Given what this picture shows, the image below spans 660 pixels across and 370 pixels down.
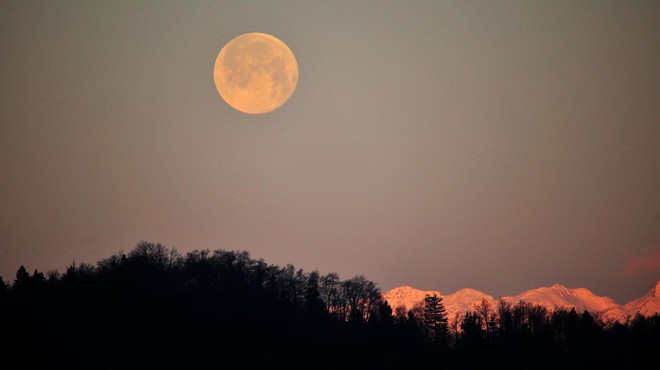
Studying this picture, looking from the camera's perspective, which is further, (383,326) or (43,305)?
(383,326)

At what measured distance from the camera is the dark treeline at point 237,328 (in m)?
93.6

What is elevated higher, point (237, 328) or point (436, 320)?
point (436, 320)

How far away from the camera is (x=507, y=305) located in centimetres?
17612

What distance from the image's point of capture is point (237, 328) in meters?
112

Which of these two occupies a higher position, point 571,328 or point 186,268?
point 186,268

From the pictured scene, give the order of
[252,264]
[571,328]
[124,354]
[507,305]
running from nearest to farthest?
[124,354] → [571,328] → [252,264] → [507,305]

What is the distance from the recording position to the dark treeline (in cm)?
9356

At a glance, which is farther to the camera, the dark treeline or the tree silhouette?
the tree silhouette

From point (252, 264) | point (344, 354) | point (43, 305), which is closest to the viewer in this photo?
point (43, 305)

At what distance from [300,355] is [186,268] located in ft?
138

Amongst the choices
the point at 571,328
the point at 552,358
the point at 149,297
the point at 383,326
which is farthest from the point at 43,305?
the point at 571,328

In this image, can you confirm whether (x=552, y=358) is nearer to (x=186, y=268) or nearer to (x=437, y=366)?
(x=437, y=366)

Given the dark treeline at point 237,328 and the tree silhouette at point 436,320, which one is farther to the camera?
the tree silhouette at point 436,320

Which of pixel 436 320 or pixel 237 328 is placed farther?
pixel 436 320
